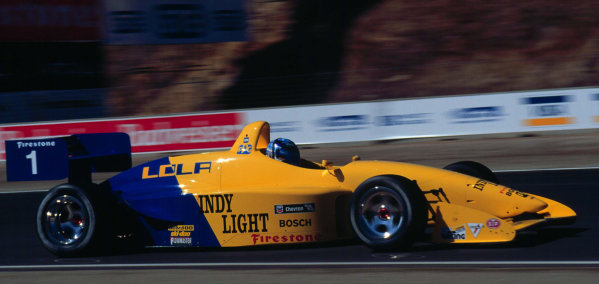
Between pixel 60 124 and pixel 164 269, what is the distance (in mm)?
13249

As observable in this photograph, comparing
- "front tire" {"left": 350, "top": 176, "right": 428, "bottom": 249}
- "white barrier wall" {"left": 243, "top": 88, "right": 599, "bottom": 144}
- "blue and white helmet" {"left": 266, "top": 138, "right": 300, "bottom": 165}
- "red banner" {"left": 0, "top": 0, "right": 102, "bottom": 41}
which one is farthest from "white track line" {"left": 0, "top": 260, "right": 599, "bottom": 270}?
"red banner" {"left": 0, "top": 0, "right": 102, "bottom": 41}

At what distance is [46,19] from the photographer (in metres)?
26.2

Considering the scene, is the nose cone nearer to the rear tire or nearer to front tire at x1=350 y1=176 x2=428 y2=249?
front tire at x1=350 y1=176 x2=428 y2=249

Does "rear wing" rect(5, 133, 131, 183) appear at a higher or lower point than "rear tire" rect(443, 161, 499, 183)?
higher

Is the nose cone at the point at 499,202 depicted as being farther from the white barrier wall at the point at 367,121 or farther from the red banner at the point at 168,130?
the red banner at the point at 168,130

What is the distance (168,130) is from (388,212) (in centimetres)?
1255

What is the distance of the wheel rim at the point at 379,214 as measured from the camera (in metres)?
6.82

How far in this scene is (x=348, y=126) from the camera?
59.4 ft

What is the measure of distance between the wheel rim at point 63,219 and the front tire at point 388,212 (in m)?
2.89

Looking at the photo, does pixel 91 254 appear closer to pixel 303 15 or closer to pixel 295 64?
pixel 295 64

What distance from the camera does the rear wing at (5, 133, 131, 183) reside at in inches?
314

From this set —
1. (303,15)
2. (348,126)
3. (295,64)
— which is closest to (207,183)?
(348,126)

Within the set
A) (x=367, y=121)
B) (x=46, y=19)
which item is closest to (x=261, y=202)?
(x=367, y=121)

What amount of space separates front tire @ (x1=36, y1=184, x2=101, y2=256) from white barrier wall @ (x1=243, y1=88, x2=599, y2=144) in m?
10.7
